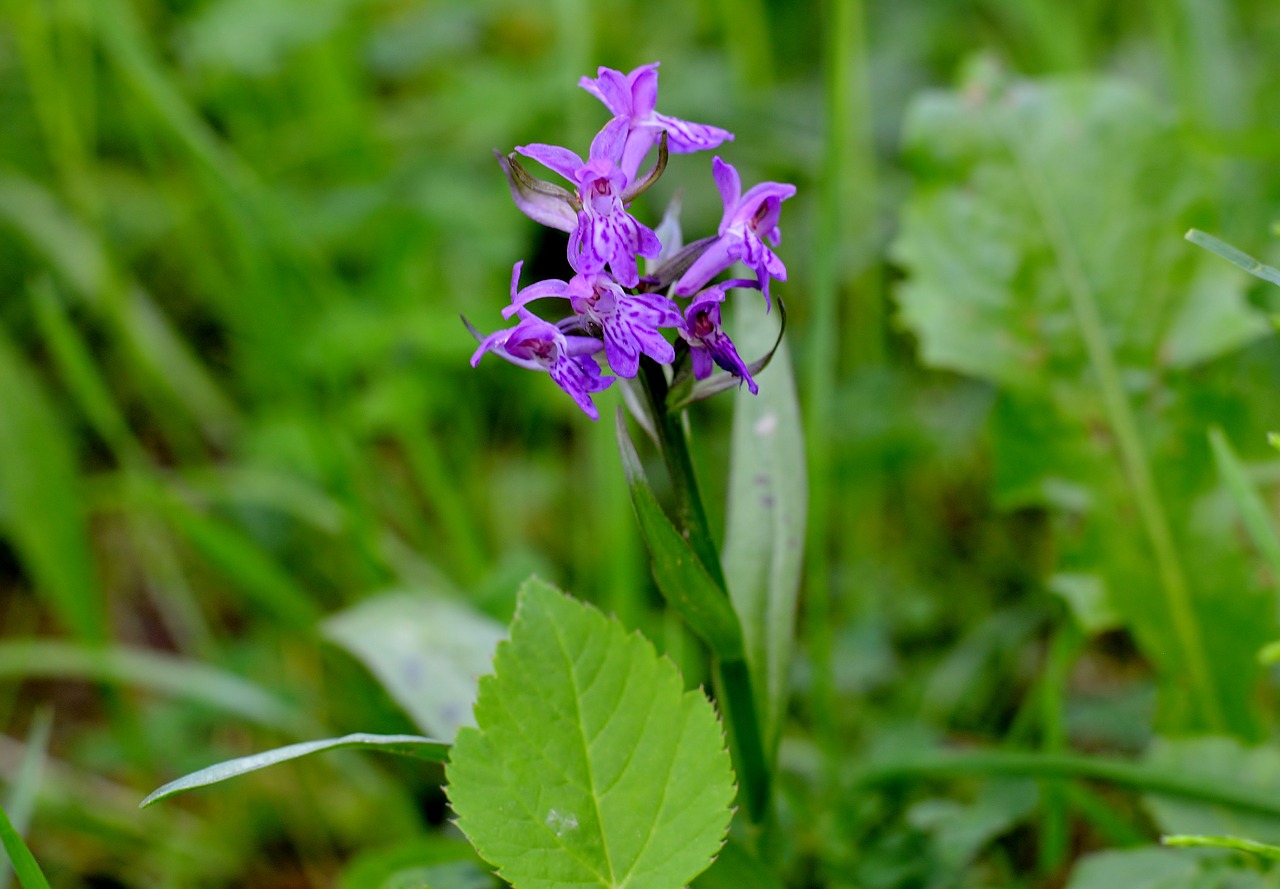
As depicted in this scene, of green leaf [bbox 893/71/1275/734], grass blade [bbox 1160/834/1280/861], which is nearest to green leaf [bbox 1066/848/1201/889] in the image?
grass blade [bbox 1160/834/1280/861]

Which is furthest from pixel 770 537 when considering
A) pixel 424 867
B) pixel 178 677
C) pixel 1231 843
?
pixel 178 677

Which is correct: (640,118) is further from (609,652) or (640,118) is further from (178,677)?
(178,677)

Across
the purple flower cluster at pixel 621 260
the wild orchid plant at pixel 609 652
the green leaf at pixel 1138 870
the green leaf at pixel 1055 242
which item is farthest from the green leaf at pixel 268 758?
the green leaf at pixel 1055 242

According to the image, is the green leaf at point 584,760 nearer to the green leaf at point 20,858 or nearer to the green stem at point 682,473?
the green stem at point 682,473

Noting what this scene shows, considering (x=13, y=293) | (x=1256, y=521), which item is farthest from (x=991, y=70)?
(x=13, y=293)

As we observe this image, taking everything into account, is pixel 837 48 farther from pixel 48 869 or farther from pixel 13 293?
pixel 13 293

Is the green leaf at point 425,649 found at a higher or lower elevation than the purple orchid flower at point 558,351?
lower

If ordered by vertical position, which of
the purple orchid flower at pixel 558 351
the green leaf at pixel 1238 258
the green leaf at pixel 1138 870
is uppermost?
the green leaf at pixel 1238 258

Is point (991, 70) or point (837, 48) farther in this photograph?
point (991, 70)
